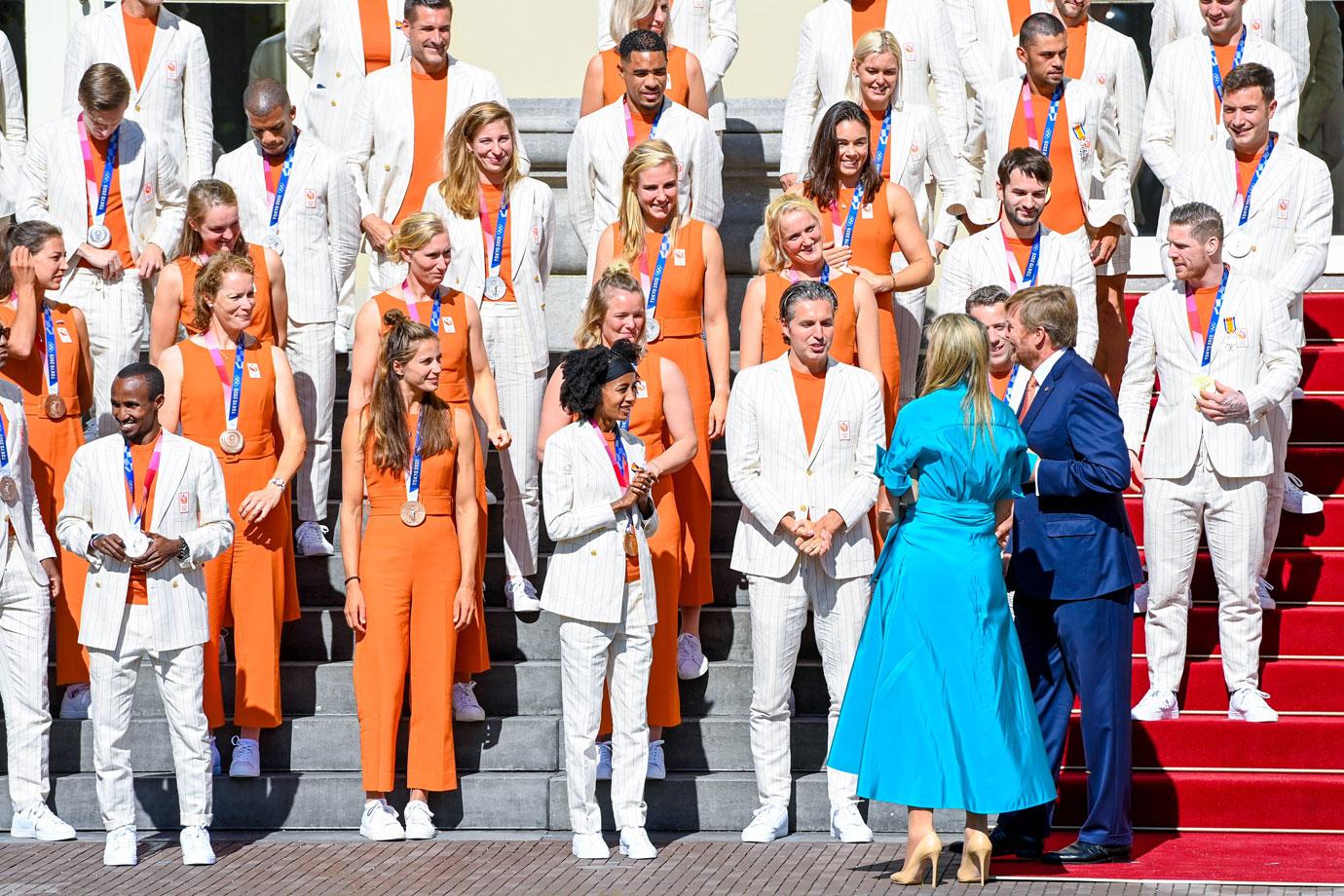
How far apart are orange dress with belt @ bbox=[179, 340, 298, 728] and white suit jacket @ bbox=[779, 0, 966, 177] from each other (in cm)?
305

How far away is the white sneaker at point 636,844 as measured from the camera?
7.93 meters

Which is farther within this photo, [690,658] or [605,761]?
[690,658]

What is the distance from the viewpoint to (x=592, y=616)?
7.95 m

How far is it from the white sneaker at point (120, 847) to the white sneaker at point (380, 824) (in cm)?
A: 93

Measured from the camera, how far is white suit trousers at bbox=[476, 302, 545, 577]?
9258 millimetres

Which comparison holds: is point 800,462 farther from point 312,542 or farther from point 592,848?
point 312,542

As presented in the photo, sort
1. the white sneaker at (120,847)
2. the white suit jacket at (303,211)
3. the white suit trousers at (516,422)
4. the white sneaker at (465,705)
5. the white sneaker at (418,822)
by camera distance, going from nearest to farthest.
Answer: the white sneaker at (120,847) < the white sneaker at (418,822) < the white sneaker at (465,705) < the white suit trousers at (516,422) < the white suit jacket at (303,211)

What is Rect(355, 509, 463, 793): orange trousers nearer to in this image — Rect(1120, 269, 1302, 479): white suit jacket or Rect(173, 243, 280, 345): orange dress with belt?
Rect(173, 243, 280, 345): orange dress with belt

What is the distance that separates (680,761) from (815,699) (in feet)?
2.22

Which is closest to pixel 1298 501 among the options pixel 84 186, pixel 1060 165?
pixel 1060 165

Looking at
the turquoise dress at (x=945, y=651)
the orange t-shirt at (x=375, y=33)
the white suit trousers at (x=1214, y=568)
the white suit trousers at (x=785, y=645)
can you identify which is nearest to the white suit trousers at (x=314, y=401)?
the orange t-shirt at (x=375, y=33)

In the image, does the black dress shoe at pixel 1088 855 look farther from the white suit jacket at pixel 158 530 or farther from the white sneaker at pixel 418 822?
the white suit jacket at pixel 158 530

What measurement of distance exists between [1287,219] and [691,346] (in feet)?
9.28

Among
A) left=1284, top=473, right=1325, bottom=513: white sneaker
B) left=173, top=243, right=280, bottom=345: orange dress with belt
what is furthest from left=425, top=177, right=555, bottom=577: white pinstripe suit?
left=1284, top=473, right=1325, bottom=513: white sneaker
